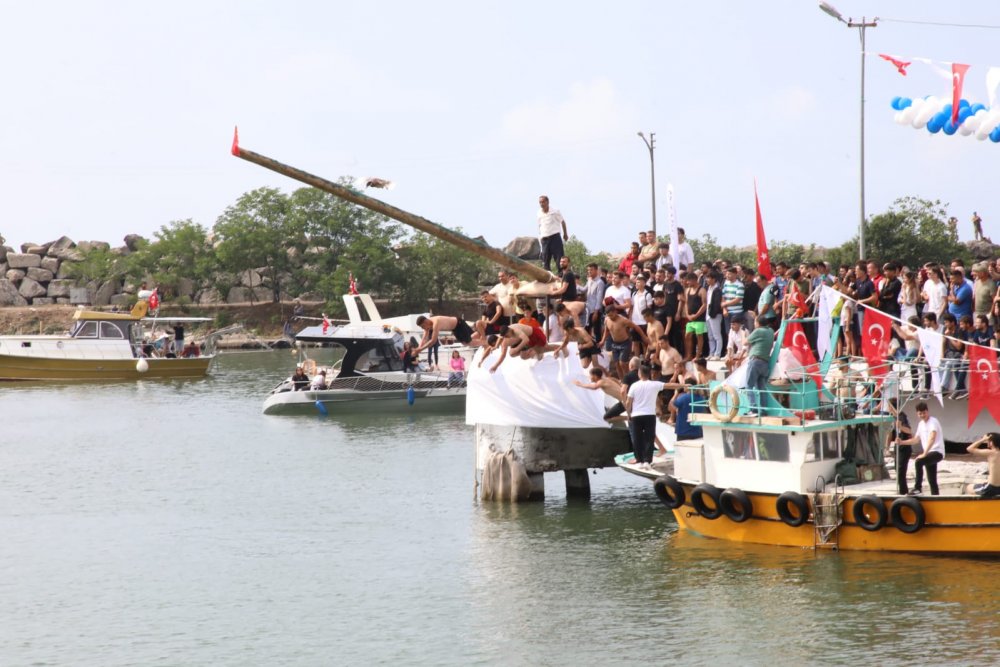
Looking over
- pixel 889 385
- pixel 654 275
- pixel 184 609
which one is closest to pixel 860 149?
pixel 654 275

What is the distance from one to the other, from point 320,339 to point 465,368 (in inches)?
261

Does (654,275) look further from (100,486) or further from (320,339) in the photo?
(320,339)

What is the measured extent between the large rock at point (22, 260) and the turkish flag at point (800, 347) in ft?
362

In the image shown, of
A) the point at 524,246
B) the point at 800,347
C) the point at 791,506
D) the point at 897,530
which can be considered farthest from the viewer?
the point at 524,246

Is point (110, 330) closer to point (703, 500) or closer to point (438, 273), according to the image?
point (438, 273)

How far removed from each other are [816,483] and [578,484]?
797 cm

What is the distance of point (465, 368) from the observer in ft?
172

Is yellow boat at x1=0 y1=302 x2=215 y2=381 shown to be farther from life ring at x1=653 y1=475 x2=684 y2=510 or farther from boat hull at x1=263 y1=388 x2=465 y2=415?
life ring at x1=653 y1=475 x2=684 y2=510

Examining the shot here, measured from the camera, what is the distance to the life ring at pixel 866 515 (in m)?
20.3

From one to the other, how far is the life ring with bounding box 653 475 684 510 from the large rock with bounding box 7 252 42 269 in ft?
359

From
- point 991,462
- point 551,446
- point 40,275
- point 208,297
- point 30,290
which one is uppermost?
point 40,275

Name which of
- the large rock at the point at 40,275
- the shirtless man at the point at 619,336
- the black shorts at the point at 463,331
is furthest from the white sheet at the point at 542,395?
the large rock at the point at 40,275

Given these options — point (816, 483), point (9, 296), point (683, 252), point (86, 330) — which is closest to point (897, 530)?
point (816, 483)

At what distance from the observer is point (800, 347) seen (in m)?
22.8
